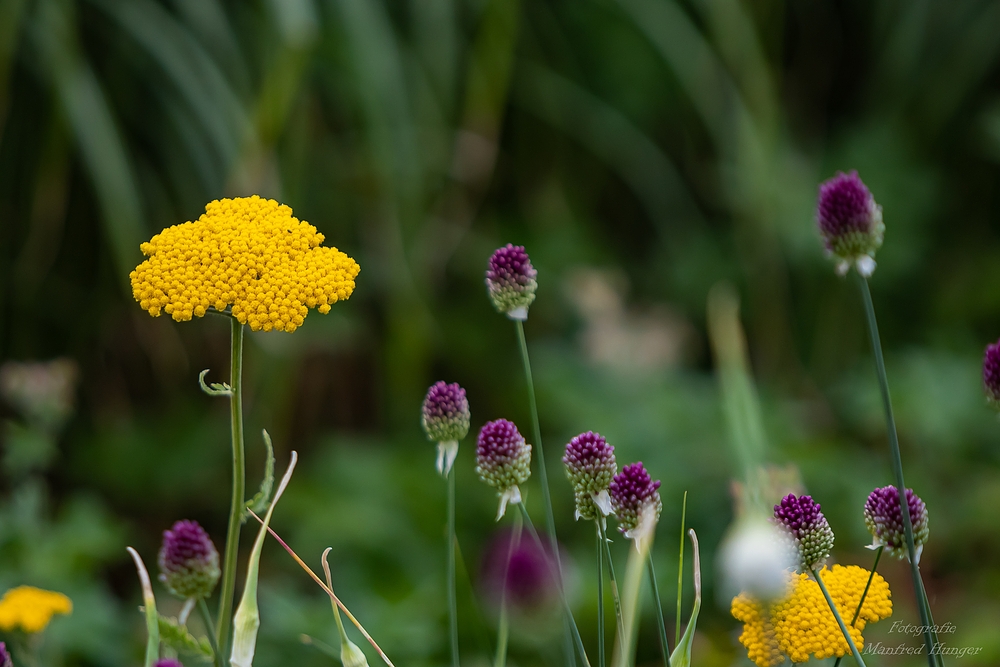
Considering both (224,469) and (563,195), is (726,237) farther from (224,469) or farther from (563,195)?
(224,469)

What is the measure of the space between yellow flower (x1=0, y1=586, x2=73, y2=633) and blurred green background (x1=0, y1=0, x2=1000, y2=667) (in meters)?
0.31

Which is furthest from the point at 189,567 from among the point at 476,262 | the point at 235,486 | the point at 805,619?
the point at 476,262

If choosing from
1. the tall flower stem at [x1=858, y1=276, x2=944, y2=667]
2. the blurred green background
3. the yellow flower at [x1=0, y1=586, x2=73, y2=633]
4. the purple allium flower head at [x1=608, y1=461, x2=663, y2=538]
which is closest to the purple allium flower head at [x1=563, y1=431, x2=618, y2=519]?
the purple allium flower head at [x1=608, y1=461, x2=663, y2=538]

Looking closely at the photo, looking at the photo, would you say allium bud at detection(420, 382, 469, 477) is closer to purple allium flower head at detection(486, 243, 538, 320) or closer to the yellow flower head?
purple allium flower head at detection(486, 243, 538, 320)

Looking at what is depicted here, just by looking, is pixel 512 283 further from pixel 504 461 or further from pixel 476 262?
pixel 476 262

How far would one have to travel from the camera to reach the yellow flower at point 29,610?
500mm

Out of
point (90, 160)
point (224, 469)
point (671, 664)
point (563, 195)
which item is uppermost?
point (563, 195)

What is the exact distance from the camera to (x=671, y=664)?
13.6 inches

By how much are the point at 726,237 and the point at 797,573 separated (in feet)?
5.29

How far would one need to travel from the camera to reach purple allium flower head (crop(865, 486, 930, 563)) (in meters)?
0.37

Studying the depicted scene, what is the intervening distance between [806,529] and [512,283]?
0.18 m

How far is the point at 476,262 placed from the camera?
1.72 metres

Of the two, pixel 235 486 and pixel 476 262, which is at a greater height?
pixel 476 262

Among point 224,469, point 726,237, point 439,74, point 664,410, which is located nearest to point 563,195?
point 726,237
